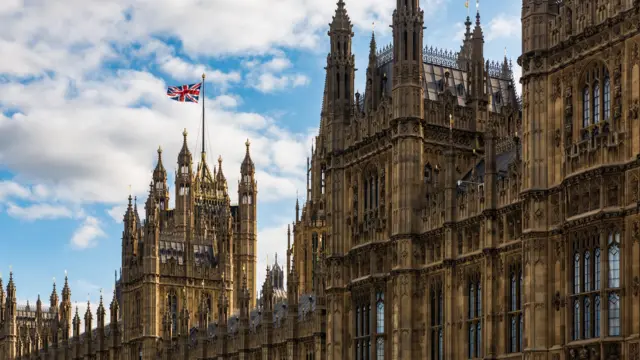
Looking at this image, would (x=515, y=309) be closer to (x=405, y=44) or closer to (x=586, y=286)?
(x=586, y=286)

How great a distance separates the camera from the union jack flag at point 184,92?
141 metres

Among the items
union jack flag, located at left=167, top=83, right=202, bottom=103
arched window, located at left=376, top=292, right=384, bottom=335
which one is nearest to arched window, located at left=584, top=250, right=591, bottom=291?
arched window, located at left=376, top=292, right=384, bottom=335

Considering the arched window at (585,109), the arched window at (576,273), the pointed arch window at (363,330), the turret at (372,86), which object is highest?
the turret at (372,86)

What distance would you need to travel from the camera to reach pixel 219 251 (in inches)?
5005

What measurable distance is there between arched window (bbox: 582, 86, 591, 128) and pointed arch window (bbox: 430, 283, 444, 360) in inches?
596

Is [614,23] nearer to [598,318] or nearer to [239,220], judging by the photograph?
[598,318]

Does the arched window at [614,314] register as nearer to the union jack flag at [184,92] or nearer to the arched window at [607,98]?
the arched window at [607,98]

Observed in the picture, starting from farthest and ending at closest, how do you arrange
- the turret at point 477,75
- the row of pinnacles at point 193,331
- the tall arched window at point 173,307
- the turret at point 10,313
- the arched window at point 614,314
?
the turret at point 10,313 < the tall arched window at point 173,307 < the row of pinnacles at point 193,331 < the turret at point 477,75 < the arched window at point 614,314

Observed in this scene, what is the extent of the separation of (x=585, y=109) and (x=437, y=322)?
16.6 m

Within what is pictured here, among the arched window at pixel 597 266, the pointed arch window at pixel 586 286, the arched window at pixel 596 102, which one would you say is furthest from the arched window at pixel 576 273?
the arched window at pixel 596 102

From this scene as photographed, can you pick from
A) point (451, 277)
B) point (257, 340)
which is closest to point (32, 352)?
point (257, 340)

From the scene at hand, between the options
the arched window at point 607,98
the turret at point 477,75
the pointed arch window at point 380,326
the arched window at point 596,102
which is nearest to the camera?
the arched window at point 607,98

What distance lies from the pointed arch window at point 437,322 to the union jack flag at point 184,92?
78606 millimetres

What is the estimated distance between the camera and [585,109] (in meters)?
54.2
